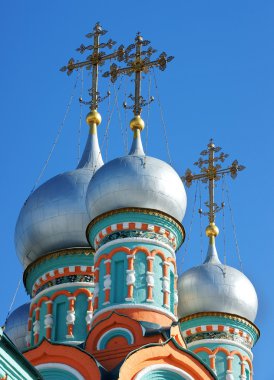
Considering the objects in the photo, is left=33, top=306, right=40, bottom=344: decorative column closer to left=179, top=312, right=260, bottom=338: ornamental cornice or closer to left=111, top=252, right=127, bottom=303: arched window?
left=111, top=252, right=127, bottom=303: arched window

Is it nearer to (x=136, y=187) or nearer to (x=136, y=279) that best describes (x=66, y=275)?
(x=136, y=279)

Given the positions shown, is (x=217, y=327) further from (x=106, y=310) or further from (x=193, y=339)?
(x=106, y=310)

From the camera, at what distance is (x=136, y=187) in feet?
47.6

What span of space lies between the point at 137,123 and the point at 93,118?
1278mm

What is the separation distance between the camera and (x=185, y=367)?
43.4ft

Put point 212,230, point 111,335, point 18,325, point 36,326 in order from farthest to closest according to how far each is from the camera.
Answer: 1. point 212,230
2. point 18,325
3. point 36,326
4. point 111,335

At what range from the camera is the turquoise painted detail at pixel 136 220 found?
14.5 meters

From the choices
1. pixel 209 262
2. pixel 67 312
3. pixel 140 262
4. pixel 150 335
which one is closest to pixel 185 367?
pixel 150 335

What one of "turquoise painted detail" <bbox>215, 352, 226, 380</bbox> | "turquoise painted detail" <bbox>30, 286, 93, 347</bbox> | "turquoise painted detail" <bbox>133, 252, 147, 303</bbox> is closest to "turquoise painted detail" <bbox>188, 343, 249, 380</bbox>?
"turquoise painted detail" <bbox>215, 352, 226, 380</bbox>

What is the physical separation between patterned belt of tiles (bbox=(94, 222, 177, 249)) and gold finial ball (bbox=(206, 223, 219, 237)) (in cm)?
317

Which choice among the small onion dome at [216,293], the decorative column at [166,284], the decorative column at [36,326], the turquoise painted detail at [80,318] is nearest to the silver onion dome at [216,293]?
the small onion dome at [216,293]

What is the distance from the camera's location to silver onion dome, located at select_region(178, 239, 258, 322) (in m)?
16.2

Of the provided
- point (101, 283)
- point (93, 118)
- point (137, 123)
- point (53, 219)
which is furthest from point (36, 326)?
point (93, 118)

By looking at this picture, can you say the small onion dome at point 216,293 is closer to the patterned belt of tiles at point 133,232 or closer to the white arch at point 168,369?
the patterned belt of tiles at point 133,232
